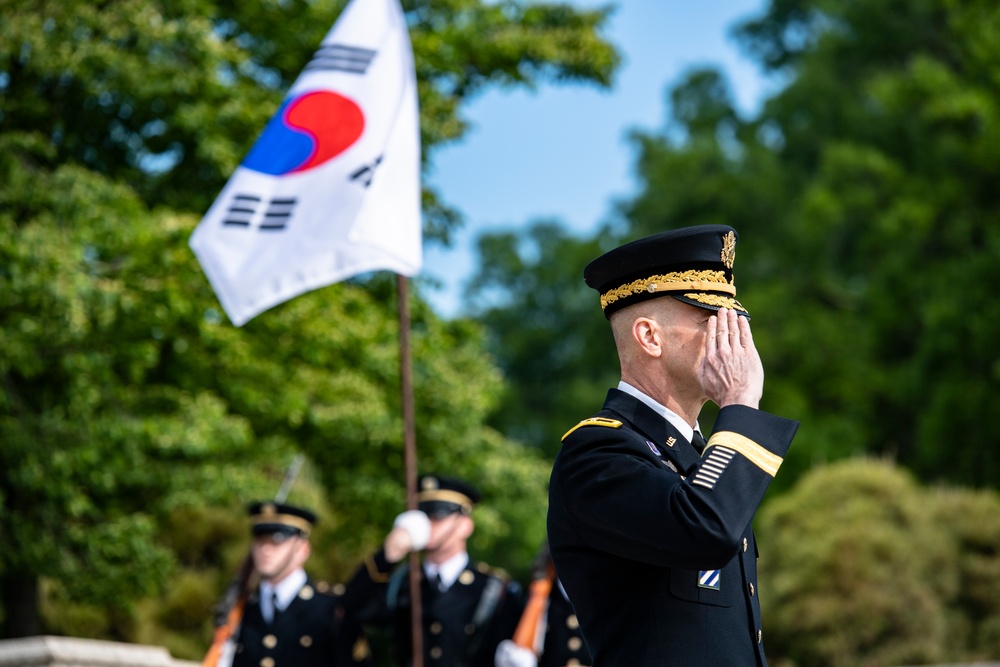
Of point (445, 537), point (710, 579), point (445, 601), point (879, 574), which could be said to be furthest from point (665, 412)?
point (879, 574)

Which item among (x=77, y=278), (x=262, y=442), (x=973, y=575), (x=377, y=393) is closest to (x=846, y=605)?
(x=973, y=575)

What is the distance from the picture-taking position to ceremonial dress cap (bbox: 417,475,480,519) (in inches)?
331

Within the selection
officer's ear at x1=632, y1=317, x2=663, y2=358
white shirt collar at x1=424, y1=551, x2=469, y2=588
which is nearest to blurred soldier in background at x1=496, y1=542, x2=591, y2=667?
white shirt collar at x1=424, y1=551, x2=469, y2=588

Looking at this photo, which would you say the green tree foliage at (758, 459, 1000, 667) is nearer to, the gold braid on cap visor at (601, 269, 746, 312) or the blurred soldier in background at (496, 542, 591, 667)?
the blurred soldier in background at (496, 542, 591, 667)

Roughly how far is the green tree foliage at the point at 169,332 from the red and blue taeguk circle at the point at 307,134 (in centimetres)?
294

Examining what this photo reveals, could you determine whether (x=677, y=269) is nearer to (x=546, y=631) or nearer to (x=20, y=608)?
(x=546, y=631)

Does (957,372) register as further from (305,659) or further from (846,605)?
(305,659)

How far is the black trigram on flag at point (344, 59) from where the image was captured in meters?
7.77

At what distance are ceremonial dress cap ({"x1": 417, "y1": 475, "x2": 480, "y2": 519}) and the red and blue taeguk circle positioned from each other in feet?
7.40

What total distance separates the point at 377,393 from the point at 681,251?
1003 cm

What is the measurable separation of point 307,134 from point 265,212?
54 centimetres

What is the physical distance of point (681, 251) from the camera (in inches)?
116

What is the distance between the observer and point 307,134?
7.44 meters

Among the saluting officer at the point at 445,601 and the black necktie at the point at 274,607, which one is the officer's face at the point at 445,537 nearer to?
the saluting officer at the point at 445,601
